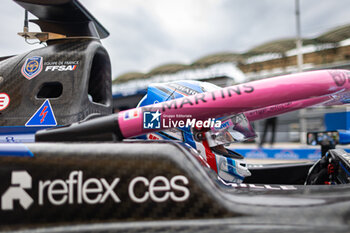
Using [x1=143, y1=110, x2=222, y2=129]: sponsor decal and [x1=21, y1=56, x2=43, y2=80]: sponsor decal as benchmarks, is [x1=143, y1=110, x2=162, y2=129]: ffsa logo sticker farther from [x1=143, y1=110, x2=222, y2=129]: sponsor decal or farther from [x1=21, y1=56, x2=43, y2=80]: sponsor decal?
[x1=21, y1=56, x2=43, y2=80]: sponsor decal

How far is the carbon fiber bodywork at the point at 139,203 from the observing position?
2.85 feet

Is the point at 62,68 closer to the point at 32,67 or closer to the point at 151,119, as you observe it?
the point at 32,67

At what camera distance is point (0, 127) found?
4.66 feet

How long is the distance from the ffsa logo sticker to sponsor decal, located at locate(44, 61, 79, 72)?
71 cm

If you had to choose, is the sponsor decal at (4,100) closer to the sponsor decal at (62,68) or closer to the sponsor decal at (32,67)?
the sponsor decal at (32,67)

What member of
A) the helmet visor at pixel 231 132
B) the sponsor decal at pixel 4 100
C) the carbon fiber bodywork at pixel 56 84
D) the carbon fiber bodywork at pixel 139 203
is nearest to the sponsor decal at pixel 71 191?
the carbon fiber bodywork at pixel 139 203

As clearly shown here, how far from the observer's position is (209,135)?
1.47m

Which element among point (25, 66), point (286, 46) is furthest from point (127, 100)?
point (25, 66)

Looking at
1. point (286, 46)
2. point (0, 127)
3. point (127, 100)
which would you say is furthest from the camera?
point (127, 100)

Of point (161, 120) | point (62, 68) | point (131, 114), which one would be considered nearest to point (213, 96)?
point (161, 120)

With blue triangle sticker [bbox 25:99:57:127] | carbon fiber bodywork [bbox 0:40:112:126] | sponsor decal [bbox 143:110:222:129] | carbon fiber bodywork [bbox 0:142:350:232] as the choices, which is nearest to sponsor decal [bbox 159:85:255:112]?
sponsor decal [bbox 143:110:222:129]

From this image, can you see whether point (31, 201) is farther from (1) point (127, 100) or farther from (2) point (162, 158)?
(1) point (127, 100)

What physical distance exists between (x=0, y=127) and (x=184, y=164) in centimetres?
122

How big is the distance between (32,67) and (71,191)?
966mm
